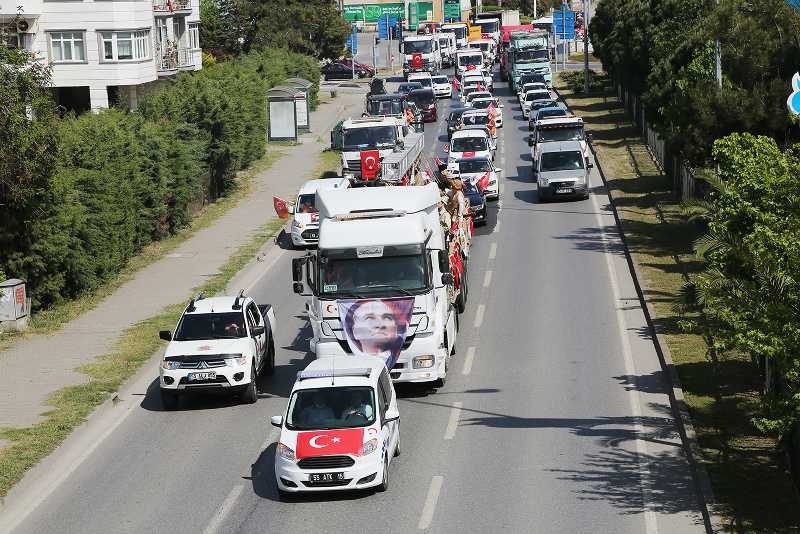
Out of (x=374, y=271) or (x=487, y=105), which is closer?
(x=374, y=271)

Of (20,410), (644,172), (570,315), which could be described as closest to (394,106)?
(644,172)

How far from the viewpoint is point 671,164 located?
4981cm

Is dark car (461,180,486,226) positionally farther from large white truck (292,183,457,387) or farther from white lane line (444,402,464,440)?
white lane line (444,402,464,440)

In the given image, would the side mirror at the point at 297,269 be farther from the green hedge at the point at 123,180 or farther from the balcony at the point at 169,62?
the balcony at the point at 169,62

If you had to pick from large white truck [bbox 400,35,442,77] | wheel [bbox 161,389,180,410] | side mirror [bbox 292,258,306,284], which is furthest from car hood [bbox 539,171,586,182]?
large white truck [bbox 400,35,442,77]

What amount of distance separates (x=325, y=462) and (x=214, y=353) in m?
6.04

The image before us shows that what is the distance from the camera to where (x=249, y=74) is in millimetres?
63531

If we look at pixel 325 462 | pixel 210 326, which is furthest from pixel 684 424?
pixel 210 326

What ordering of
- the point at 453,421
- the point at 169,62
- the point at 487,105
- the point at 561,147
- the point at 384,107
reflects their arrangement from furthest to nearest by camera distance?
the point at 487,105 → the point at 169,62 → the point at 384,107 → the point at 561,147 → the point at 453,421

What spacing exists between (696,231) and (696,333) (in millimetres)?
12600

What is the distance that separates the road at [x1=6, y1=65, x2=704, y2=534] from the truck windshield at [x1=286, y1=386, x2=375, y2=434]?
106 centimetres

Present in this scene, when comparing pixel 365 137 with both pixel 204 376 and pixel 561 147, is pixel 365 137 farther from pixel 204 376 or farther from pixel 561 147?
pixel 204 376

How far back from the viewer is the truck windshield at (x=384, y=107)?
61906 millimetres

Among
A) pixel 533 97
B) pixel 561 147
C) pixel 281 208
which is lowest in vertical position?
pixel 281 208
